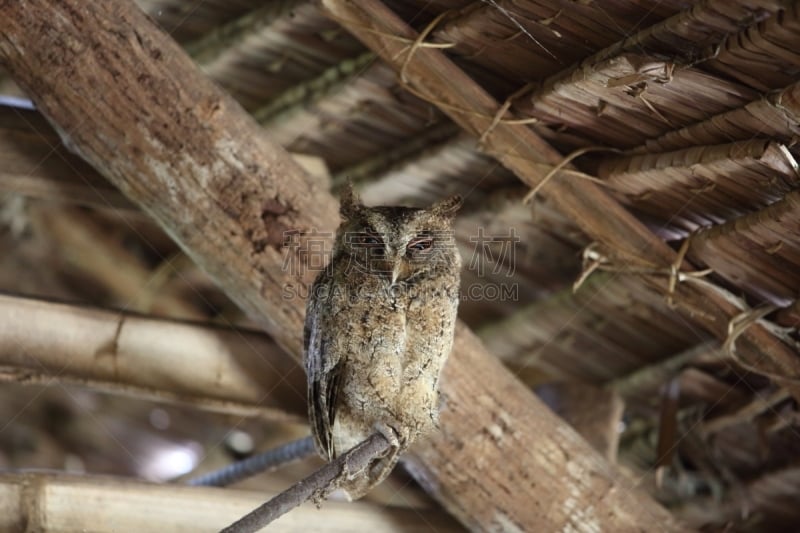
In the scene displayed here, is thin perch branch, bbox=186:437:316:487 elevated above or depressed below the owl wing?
above

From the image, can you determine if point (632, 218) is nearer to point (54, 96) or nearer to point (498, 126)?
point (498, 126)

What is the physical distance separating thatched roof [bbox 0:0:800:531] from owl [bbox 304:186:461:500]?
0.38 meters

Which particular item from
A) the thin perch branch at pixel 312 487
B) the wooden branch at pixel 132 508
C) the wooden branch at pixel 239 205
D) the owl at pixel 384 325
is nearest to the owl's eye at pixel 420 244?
the owl at pixel 384 325

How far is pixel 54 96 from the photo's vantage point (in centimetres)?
177

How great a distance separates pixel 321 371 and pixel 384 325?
15cm

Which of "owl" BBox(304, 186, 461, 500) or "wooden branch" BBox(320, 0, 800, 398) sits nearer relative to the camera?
"owl" BBox(304, 186, 461, 500)

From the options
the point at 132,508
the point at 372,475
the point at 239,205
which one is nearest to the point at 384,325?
the point at 372,475

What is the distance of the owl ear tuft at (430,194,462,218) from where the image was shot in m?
1.51

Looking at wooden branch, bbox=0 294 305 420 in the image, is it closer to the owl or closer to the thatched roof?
the thatched roof

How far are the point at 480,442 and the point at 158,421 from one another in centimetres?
234

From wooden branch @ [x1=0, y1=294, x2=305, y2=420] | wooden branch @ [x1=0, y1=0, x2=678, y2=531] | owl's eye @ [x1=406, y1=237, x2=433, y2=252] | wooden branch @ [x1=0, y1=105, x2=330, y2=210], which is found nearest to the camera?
owl's eye @ [x1=406, y1=237, x2=433, y2=252]

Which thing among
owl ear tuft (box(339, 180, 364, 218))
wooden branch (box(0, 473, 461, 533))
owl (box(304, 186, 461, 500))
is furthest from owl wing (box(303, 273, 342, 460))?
wooden branch (box(0, 473, 461, 533))

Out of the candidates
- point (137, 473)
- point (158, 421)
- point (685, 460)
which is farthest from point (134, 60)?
point (137, 473)

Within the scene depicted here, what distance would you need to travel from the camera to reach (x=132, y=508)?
1.89 meters
